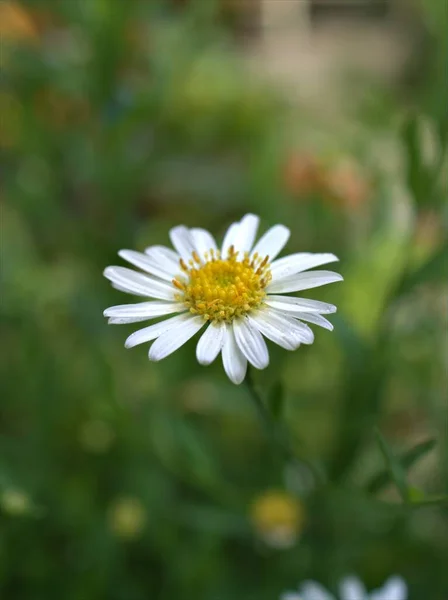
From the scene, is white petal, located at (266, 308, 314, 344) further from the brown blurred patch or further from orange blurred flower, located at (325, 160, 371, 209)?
the brown blurred patch

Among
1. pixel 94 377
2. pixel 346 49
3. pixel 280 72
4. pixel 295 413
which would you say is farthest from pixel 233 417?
pixel 346 49

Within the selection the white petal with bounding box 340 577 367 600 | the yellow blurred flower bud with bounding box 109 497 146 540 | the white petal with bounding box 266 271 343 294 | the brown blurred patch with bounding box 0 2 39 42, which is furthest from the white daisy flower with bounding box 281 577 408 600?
the brown blurred patch with bounding box 0 2 39 42

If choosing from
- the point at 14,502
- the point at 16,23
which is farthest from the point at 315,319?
the point at 16,23

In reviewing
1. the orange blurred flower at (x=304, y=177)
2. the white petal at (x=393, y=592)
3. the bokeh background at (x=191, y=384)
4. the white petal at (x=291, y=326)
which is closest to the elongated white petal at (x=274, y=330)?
the white petal at (x=291, y=326)

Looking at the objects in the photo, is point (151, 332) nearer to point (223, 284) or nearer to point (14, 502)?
point (223, 284)

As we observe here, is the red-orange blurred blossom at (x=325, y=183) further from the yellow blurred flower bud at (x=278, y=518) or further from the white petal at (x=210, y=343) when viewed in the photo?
the white petal at (x=210, y=343)

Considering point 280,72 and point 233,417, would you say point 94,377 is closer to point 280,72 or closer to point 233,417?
point 233,417
